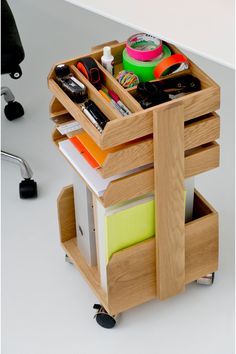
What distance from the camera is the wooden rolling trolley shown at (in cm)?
192

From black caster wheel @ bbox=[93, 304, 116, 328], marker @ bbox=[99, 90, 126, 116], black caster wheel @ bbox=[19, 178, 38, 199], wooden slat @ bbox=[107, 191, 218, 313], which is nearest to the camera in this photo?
marker @ bbox=[99, 90, 126, 116]

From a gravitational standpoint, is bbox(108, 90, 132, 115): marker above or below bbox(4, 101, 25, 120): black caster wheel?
above

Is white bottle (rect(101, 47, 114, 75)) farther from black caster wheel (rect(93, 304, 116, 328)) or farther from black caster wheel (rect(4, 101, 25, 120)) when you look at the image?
black caster wheel (rect(4, 101, 25, 120))

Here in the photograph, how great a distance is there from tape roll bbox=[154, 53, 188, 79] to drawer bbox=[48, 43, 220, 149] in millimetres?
26

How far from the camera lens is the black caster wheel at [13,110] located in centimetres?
294

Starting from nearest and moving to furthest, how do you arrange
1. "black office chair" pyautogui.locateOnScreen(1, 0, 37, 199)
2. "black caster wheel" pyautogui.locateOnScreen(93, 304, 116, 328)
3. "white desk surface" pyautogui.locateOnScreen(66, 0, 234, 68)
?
"white desk surface" pyautogui.locateOnScreen(66, 0, 234, 68), "black caster wheel" pyautogui.locateOnScreen(93, 304, 116, 328), "black office chair" pyautogui.locateOnScreen(1, 0, 37, 199)

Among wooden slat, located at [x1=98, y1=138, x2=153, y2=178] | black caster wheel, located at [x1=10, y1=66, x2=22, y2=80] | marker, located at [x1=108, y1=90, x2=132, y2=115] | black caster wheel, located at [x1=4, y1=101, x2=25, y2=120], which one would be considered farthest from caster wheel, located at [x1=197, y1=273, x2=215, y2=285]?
black caster wheel, located at [x1=4, y1=101, x2=25, y2=120]

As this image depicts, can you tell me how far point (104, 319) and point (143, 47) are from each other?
0.72 meters

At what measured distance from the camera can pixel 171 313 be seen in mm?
2275

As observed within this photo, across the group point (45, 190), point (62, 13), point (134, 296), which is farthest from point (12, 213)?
point (62, 13)

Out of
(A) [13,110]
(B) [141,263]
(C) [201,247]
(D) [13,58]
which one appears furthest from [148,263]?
(A) [13,110]

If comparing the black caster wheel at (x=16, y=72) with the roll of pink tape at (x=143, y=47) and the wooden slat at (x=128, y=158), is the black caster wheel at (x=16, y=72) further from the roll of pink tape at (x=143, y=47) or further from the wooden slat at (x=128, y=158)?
the wooden slat at (x=128, y=158)

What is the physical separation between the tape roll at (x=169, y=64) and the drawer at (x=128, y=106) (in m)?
0.03

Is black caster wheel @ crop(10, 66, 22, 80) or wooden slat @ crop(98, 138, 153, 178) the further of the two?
black caster wheel @ crop(10, 66, 22, 80)
